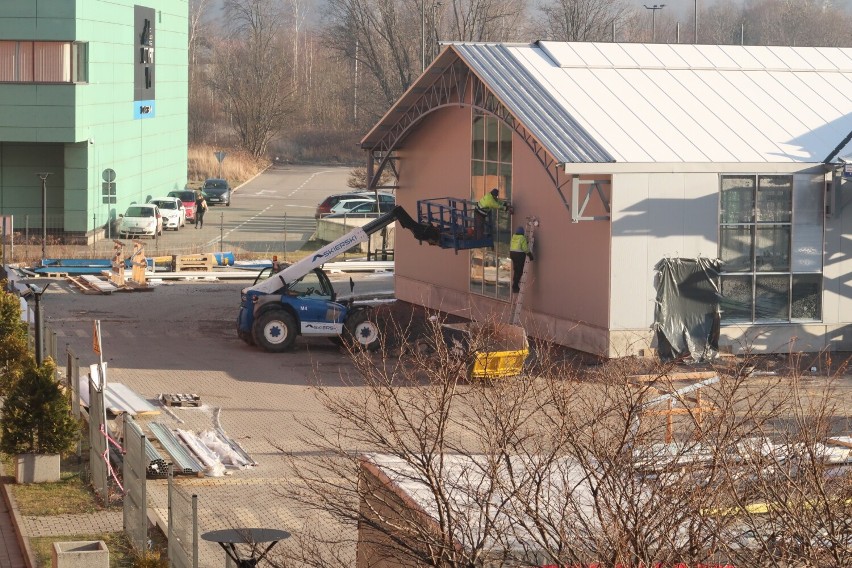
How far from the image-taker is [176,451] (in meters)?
19.6

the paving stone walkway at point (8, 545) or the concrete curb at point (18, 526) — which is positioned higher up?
the concrete curb at point (18, 526)

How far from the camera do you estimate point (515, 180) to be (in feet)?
100.0

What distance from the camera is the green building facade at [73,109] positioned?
48219 mm

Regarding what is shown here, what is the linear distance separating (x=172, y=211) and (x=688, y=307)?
33.0 meters

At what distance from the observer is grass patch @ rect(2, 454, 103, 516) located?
17.0 meters

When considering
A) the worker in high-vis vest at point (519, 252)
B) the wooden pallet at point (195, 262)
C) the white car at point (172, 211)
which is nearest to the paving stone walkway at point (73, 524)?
the worker in high-vis vest at point (519, 252)

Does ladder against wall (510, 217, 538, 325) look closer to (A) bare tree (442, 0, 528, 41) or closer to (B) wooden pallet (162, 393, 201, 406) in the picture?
(B) wooden pallet (162, 393, 201, 406)

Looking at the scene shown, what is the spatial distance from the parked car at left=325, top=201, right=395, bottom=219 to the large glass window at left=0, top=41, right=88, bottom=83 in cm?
1123

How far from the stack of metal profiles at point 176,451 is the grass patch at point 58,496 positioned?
1.33 meters

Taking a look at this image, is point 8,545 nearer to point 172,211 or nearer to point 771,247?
point 771,247

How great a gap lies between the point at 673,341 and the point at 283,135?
282 ft

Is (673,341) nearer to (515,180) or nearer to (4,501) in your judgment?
(515,180)

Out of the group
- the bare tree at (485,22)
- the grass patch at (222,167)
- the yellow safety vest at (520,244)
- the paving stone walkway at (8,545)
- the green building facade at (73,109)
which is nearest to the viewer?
the paving stone walkway at (8,545)

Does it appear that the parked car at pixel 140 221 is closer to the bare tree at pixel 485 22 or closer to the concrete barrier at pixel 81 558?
the bare tree at pixel 485 22
